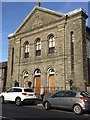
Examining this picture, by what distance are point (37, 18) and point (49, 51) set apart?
18.1 feet

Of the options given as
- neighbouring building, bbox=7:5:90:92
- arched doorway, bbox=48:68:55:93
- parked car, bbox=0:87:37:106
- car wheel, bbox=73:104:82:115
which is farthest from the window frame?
car wheel, bbox=73:104:82:115

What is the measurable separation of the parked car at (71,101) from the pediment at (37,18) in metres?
14.3

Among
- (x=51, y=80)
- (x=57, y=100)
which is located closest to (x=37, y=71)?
(x=51, y=80)

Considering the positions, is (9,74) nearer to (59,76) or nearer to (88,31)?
(59,76)

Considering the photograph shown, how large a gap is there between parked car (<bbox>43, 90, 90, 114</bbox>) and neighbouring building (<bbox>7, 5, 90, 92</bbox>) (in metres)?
8.31

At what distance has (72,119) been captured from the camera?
41.3 feet

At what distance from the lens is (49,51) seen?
29547 millimetres

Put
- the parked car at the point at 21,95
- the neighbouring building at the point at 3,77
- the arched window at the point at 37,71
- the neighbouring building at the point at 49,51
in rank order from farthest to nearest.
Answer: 1. the neighbouring building at the point at 3,77
2. the arched window at the point at 37,71
3. the neighbouring building at the point at 49,51
4. the parked car at the point at 21,95

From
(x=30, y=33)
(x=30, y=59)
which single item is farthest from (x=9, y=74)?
(x=30, y=33)

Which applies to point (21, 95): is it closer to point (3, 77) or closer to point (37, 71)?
point (37, 71)

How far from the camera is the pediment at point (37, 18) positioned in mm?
29739

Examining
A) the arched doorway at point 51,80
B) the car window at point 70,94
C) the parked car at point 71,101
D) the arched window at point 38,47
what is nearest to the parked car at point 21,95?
the parked car at point 71,101

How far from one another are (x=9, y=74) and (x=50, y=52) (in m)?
8.74

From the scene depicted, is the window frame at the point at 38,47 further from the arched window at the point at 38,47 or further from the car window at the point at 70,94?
the car window at the point at 70,94
